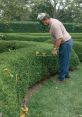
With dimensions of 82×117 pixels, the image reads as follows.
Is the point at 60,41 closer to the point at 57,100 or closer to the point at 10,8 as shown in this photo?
the point at 57,100

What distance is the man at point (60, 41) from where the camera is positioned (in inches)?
401

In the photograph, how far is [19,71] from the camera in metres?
8.17

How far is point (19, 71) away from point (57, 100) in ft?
3.14

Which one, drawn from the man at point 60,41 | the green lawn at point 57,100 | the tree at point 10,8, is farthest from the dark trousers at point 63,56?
the tree at point 10,8

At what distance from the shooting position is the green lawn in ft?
23.7

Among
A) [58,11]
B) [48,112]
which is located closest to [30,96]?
[48,112]

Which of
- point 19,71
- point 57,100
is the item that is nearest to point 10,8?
point 19,71

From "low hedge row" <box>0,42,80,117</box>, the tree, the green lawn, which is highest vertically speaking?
the tree

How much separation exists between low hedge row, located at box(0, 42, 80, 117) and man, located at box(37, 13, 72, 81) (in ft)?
1.45

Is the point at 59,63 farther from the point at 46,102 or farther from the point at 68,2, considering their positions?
the point at 68,2

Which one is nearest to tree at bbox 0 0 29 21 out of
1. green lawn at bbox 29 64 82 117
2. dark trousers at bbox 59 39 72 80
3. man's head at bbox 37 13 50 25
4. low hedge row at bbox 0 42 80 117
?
low hedge row at bbox 0 42 80 117

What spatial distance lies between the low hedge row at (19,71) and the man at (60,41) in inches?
17.4

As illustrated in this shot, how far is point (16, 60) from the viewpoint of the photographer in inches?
335

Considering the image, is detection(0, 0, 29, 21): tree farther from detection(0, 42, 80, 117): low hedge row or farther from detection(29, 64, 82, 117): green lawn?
detection(29, 64, 82, 117): green lawn
